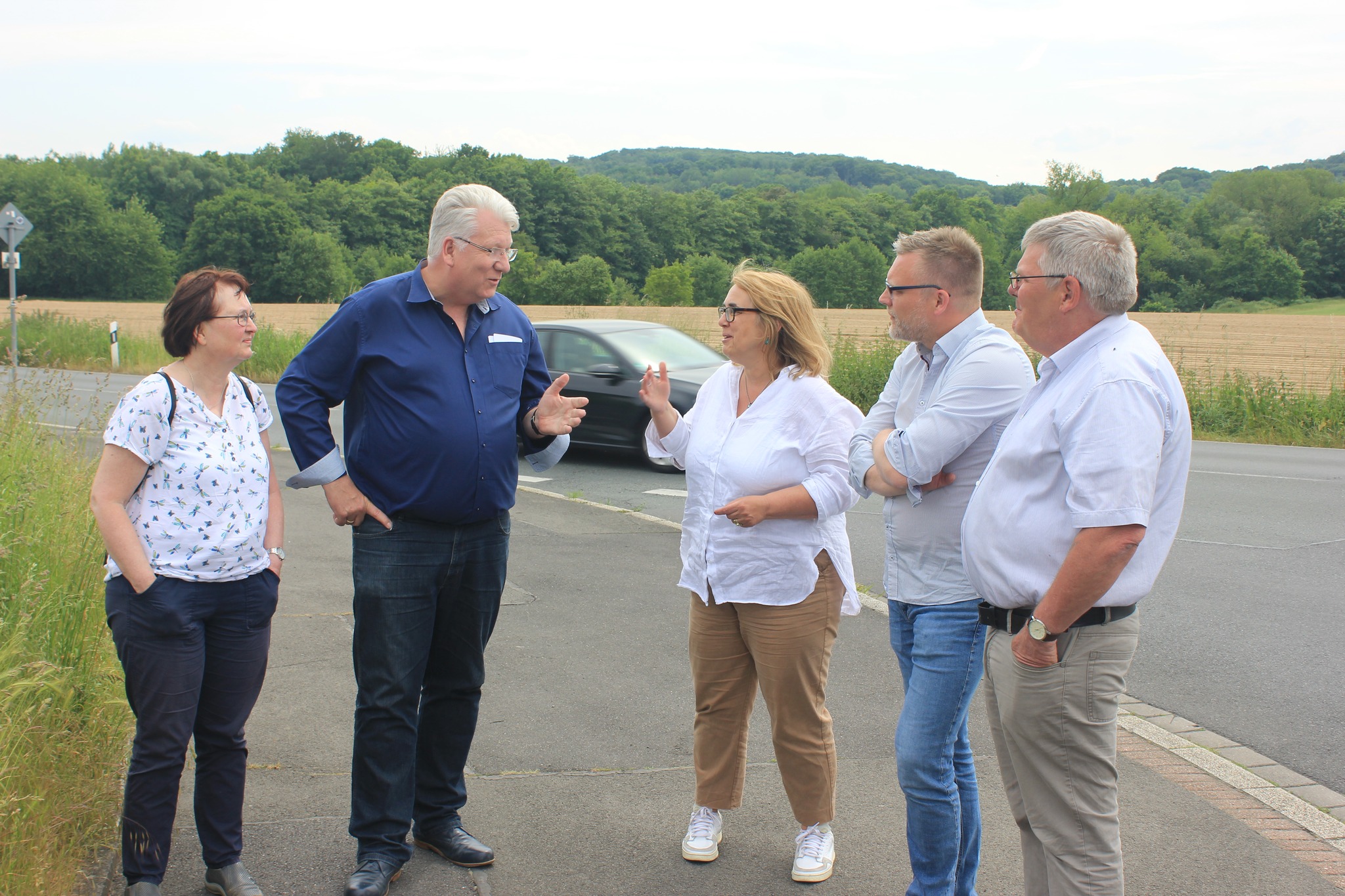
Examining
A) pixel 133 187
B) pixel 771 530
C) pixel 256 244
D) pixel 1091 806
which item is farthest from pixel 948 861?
pixel 133 187

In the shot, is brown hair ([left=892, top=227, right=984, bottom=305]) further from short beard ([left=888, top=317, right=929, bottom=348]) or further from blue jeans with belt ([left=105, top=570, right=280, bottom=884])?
blue jeans with belt ([left=105, top=570, right=280, bottom=884])

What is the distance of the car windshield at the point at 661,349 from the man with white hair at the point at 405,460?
8614 mm

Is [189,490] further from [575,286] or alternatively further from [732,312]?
[575,286]

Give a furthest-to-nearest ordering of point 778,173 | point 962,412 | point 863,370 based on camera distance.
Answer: point 778,173 < point 863,370 < point 962,412

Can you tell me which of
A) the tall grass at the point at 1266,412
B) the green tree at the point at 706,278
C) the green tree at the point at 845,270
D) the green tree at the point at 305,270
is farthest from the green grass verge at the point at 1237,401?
the green tree at the point at 305,270

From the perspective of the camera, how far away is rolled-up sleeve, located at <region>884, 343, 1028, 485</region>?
2.88 m

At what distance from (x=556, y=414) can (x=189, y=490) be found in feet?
3.75

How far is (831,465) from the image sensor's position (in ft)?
11.0

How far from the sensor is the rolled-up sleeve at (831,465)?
10.8 ft

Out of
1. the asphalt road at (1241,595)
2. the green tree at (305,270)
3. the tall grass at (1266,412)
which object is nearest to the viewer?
the asphalt road at (1241,595)

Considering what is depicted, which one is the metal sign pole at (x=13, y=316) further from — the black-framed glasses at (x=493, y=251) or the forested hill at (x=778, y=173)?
the forested hill at (x=778, y=173)

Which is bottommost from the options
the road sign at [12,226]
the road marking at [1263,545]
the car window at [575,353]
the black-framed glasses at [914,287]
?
the road marking at [1263,545]

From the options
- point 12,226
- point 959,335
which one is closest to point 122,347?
point 12,226

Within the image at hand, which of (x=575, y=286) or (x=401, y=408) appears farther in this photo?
(x=575, y=286)
